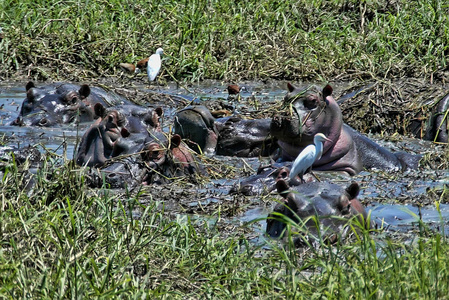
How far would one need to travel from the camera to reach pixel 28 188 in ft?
18.0

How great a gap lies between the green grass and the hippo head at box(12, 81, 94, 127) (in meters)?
4.70

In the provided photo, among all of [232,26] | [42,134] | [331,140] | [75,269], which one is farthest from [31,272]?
[232,26]

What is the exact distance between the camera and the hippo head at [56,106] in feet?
33.0

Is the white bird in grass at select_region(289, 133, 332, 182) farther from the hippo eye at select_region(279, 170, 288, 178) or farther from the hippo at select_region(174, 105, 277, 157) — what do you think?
the hippo at select_region(174, 105, 277, 157)

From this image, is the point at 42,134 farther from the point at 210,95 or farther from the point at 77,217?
the point at 77,217

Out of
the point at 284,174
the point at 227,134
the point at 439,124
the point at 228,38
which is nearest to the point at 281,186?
the point at 284,174

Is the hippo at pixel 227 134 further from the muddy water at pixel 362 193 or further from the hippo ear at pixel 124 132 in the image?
the hippo ear at pixel 124 132

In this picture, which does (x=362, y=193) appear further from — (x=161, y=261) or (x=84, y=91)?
(x=84, y=91)

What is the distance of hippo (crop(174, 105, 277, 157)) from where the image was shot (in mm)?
8695

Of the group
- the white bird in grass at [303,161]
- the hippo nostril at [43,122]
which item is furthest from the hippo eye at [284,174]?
the hippo nostril at [43,122]

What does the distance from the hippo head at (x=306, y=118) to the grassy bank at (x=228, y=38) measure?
4308 mm

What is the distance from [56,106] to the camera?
10.2 meters

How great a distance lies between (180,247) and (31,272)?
3.04 feet

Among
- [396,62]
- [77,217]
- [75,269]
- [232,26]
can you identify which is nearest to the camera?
[75,269]
